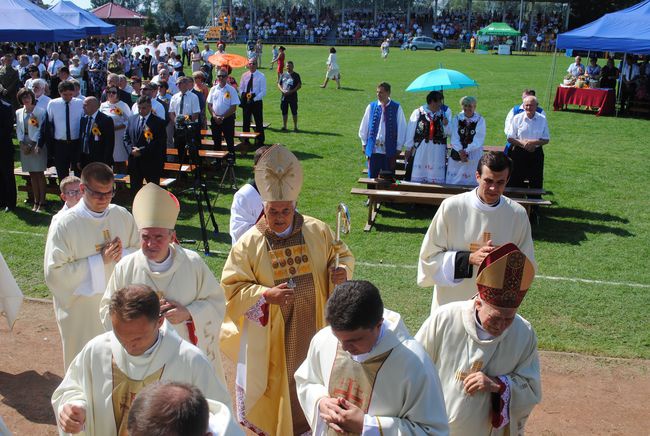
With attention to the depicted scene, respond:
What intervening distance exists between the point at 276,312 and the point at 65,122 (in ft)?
27.1

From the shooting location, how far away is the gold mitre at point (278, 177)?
196 inches

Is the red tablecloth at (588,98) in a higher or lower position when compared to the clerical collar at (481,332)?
lower

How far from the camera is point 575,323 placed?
792 centimetres

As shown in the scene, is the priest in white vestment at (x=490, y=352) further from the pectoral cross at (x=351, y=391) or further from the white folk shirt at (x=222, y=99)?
the white folk shirt at (x=222, y=99)

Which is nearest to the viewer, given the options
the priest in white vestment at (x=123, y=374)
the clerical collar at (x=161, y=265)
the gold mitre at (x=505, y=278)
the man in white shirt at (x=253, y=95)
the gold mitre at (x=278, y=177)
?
the priest in white vestment at (x=123, y=374)

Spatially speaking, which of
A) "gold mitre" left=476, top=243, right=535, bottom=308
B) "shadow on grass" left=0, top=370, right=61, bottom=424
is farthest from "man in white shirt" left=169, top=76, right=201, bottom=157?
"gold mitre" left=476, top=243, right=535, bottom=308

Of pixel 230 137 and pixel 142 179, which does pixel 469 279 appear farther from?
pixel 230 137

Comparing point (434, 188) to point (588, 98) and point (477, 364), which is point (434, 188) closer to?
point (477, 364)

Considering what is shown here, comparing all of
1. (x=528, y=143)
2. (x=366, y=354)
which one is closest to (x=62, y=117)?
(x=528, y=143)

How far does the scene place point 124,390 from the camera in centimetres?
367

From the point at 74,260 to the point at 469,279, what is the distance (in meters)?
3.30

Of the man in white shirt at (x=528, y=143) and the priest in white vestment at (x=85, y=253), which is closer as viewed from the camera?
the priest in white vestment at (x=85, y=253)

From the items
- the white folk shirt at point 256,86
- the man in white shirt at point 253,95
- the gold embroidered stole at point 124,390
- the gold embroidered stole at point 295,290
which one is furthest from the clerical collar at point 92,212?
the white folk shirt at point 256,86

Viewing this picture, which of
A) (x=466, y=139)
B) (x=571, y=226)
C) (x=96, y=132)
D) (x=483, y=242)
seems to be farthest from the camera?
(x=466, y=139)
